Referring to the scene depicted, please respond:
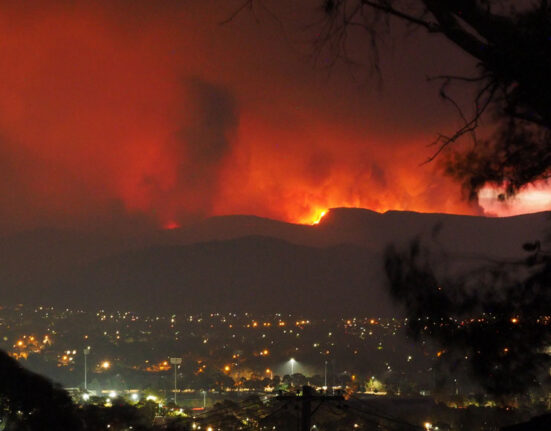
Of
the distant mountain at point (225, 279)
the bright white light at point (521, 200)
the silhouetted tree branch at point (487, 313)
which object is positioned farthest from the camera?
the distant mountain at point (225, 279)

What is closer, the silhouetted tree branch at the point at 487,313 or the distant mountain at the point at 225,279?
the silhouetted tree branch at the point at 487,313

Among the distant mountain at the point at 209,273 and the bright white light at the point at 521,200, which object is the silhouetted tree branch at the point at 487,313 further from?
the distant mountain at the point at 209,273

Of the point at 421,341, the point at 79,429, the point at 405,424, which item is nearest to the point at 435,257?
the point at 421,341

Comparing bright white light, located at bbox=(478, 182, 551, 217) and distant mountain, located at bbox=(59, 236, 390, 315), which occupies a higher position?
distant mountain, located at bbox=(59, 236, 390, 315)

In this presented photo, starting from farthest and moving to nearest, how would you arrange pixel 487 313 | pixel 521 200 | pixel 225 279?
pixel 225 279, pixel 487 313, pixel 521 200

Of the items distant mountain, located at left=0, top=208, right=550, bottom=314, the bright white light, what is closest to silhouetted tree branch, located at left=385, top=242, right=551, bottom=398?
the bright white light

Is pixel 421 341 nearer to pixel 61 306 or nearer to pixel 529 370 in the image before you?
pixel 529 370

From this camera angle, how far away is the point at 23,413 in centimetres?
792

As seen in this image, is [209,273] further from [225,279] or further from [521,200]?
[521,200]

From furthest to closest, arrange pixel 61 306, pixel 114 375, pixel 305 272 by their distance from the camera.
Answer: pixel 305 272, pixel 61 306, pixel 114 375

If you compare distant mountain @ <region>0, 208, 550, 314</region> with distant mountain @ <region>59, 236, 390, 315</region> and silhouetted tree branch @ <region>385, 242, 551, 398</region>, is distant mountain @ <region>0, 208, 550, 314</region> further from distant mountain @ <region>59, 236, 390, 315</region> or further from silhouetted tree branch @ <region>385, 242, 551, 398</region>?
silhouetted tree branch @ <region>385, 242, 551, 398</region>

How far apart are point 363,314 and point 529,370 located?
35.5m

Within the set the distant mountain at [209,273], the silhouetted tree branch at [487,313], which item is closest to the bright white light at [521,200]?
the silhouetted tree branch at [487,313]

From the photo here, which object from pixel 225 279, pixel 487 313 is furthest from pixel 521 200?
pixel 225 279
